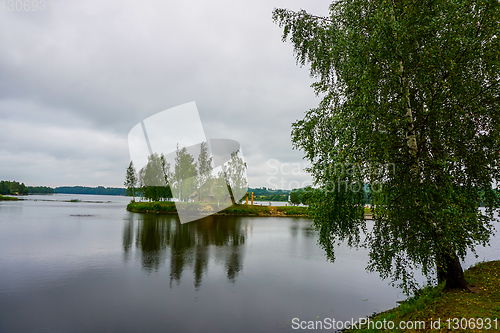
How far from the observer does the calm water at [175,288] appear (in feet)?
31.7

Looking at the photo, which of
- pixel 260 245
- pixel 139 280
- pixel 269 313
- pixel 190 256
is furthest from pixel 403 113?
pixel 260 245

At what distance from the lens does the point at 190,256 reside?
754 inches

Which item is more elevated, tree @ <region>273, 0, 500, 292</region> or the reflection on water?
tree @ <region>273, 0, 500, 292</region>

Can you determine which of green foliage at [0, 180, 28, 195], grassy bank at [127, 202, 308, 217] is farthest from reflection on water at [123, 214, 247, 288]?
green foliage at [0, 180, 28, 195]

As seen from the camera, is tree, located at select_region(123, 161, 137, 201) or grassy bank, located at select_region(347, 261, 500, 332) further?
tree, located at select_region(123, 161, 137, 201)

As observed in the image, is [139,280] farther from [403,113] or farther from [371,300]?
[403,113]

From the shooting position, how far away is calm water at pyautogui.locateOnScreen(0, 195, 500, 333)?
965 centimetres

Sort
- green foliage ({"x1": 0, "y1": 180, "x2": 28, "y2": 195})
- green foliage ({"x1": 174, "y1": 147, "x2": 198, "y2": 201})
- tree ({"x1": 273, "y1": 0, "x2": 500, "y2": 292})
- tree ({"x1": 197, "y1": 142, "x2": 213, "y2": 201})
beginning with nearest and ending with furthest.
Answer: tree ({"x1": 273, "y1": 0, "x2": 500, "y2": 292})
green foliage ({"x1": 174, "y1": 147, "x2": 198, "y2": 201})
tree ({"x1": 197, "y1": 142, "x2": 213, "y2": 201})
green foliage ({"x1": 0, "y1": 180, "x2": 28, "y2": 195})

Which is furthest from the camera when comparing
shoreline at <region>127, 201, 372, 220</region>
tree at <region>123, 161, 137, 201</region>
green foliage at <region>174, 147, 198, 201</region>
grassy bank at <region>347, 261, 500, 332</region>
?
tree at <region>123, 161, 137, 201</region>

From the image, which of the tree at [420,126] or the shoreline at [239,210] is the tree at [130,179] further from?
the tree at [420,126]

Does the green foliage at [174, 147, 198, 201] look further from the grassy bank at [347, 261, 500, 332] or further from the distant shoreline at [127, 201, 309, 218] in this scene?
the grassy bank at [347, 261, 500, 332]

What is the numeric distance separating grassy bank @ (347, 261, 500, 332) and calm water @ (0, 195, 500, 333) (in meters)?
2.74

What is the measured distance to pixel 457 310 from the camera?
288 inches

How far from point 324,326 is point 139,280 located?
31.4ft
